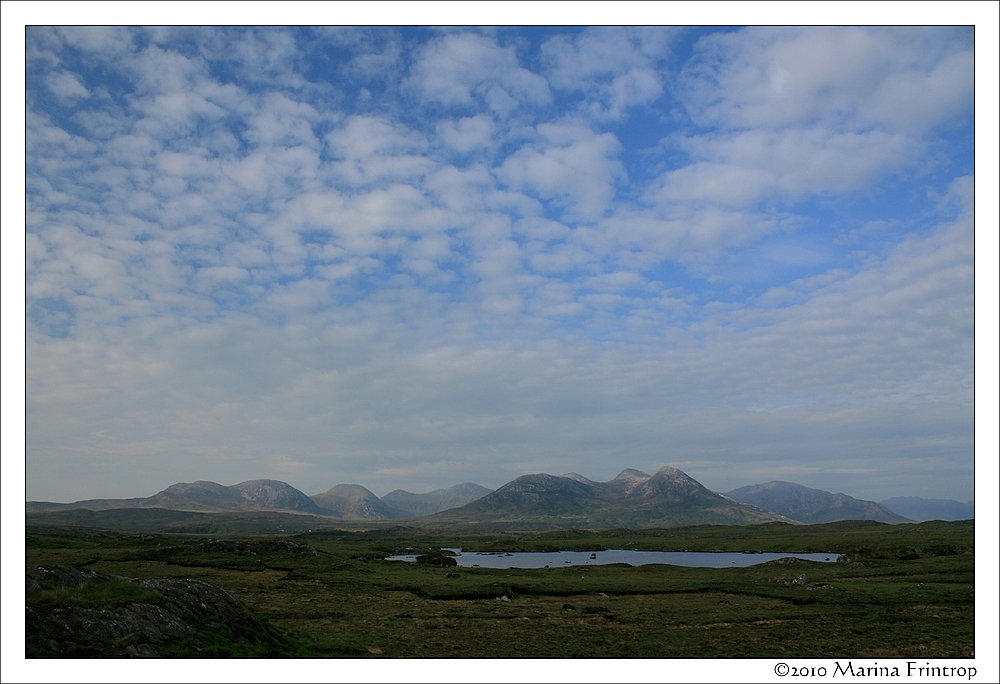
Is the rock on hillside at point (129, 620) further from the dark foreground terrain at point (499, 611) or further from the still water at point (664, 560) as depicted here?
the still water at point (664, 560)

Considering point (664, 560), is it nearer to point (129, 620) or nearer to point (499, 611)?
point (499, 611)

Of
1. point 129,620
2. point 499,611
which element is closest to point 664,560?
point 499,611

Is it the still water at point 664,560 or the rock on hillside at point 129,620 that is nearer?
the rock on hillside at point 129,620

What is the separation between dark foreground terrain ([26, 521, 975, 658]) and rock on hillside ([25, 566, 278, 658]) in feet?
0.28

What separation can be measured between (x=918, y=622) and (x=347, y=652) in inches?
1782

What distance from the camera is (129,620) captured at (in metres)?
29.4

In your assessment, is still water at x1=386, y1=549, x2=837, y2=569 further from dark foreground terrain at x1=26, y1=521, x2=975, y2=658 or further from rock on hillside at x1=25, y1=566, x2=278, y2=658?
rock on hillside at x1=25, y1=566, x2=278, y2=658

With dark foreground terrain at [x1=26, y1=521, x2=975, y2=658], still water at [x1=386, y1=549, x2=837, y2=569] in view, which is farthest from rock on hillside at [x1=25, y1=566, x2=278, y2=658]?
still water at [x1=386, y1=549, x2=837, y2=569]

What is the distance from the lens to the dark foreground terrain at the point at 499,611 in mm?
30531

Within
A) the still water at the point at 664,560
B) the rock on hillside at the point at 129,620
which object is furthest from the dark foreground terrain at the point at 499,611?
the still water at the point at 664,560

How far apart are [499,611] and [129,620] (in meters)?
33.8

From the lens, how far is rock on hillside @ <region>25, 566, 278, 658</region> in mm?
27438

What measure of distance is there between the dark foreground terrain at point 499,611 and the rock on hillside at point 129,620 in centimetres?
9

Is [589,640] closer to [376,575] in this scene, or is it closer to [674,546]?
[376,575]
